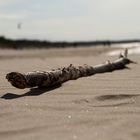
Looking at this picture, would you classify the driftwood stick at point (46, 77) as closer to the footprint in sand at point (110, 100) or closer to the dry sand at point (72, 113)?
the dry sand at point (72, 113)

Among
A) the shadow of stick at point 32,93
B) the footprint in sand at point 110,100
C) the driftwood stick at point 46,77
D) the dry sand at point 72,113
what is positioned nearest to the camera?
the dry sand at point 72,113

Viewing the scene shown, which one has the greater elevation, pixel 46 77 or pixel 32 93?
pixel 46 77

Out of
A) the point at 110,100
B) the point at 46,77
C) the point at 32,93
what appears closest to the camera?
the point at 110,100

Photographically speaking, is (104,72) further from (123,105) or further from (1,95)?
(123,105)

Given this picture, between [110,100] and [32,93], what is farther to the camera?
[32,93]

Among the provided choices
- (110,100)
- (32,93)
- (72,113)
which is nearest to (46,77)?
(32,93)

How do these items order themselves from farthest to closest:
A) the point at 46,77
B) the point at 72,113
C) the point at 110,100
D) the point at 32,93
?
the point at 46,77 → the point at 32,93 → the point at 110,100 → the point at 72,113

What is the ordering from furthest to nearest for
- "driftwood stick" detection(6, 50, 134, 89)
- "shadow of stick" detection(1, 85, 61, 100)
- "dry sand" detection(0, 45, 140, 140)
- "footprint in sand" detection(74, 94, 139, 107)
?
"driftwood stick" detection(6, 50, 134, 89), "shadow of stick" detection(1, 85, 61, 100), "footprint in sand" detection(74, 94, 139, 107), "dry sand" detection(0, 45, 140, 140)

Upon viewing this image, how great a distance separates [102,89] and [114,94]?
0.48 meters

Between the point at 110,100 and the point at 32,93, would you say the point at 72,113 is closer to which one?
the point at 110,100

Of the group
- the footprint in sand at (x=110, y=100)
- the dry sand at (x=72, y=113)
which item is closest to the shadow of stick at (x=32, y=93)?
the dry sand at (x=72, y=113)

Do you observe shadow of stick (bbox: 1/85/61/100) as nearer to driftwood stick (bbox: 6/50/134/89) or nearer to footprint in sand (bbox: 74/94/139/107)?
driftwood stick (bbox: 6/50/134/89)

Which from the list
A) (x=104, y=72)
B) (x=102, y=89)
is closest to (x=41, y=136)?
(x=102, y=89)

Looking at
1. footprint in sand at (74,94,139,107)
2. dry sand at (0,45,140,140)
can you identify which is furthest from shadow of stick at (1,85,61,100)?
footprint in sand at (74,94,139,107)
